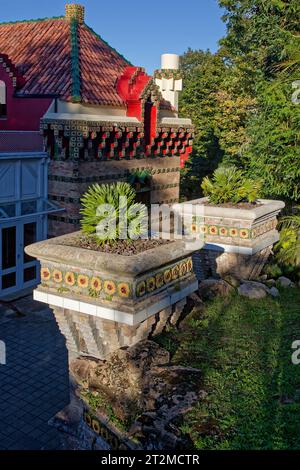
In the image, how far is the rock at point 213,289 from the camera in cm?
886

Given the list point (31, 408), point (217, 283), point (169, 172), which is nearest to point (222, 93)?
point (169, 172)

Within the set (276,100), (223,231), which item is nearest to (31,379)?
(223,231)

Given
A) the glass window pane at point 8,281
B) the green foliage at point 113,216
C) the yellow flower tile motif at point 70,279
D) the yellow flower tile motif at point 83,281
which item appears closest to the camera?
the yellow flower tile motif at point 83,281

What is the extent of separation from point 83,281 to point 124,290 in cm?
68

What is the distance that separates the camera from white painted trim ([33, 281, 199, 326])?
6137 mm

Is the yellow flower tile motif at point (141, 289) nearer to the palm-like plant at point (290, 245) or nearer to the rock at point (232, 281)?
the rock at point (232, 281)

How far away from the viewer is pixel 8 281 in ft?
48.1

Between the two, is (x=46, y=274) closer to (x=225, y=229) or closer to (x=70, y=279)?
(x=70, y=279)

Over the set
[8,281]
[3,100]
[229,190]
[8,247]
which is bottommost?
[8,281]

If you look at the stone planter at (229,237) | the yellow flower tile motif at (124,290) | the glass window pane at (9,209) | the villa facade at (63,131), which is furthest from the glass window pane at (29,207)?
the yellow flower tile motif at (124,290)

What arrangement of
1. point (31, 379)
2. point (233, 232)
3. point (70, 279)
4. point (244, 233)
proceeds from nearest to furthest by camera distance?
point (70, 279)
point (31, 379)
point (244, 233)
point (233, 232)

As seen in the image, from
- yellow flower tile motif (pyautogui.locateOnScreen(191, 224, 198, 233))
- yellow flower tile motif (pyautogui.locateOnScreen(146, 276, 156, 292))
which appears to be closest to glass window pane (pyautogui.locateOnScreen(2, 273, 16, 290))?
yellow flower tile motif (pyautogui.locateOnScreen(191, 224, 198, 233))

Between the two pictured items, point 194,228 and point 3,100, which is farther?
point 3,100

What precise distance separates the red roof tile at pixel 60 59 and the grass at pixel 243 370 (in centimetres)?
975
